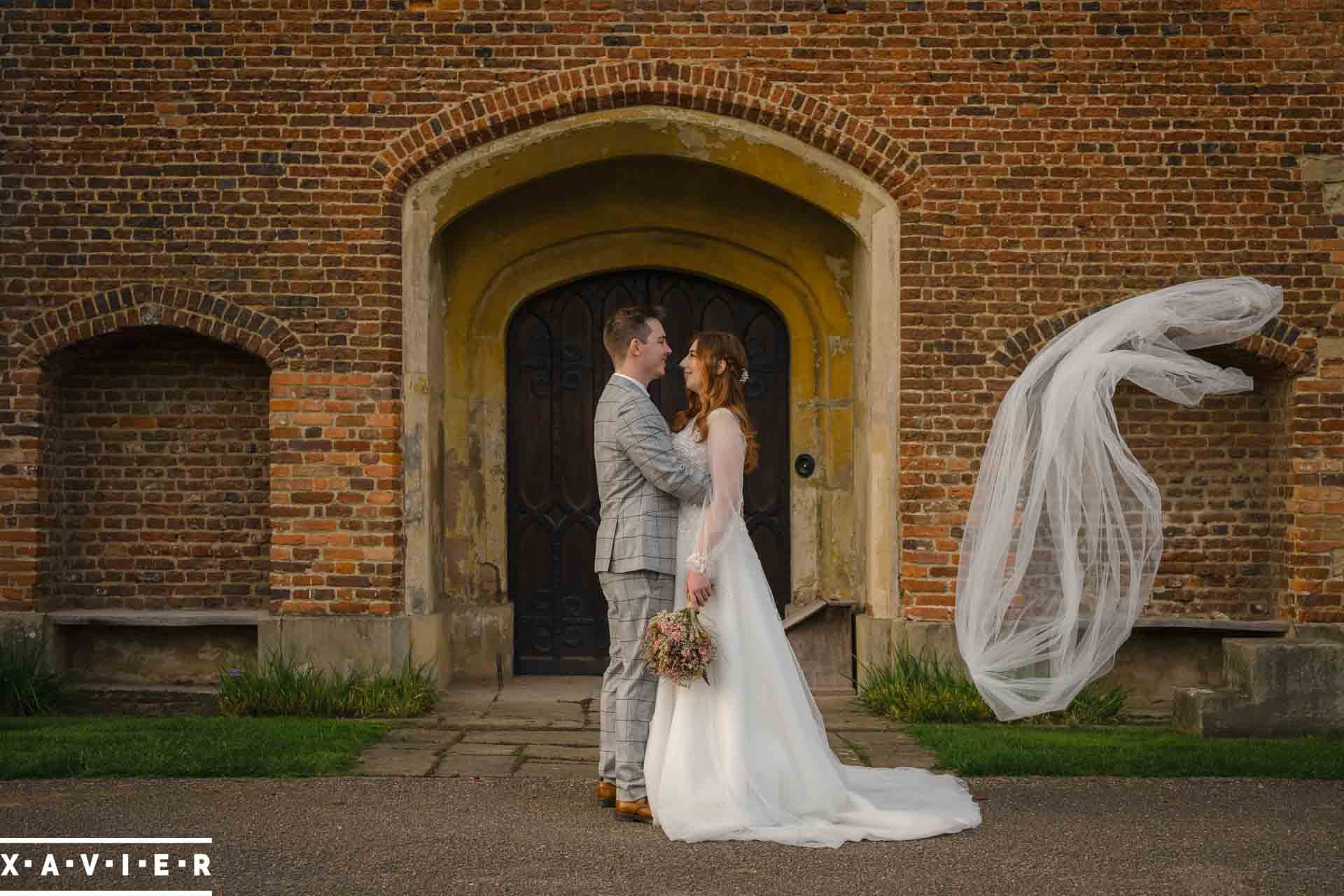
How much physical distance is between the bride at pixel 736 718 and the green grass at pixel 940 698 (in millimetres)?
2450

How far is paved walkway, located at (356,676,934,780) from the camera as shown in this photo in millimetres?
6793

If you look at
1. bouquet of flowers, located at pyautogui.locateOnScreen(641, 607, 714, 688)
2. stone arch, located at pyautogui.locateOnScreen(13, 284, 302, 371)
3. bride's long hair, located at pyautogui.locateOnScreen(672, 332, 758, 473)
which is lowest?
bouquet of flowers, located at pyautogui.locateOnScreen(641, 607, 714, 688)

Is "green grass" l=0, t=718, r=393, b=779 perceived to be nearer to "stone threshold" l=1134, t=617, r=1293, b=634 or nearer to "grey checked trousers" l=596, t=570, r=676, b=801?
"grey checked trousers" l=596, t=570, r=676, b=801

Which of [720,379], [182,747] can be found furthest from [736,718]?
[182,747]

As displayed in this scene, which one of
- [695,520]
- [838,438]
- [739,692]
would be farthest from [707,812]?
[838,438]

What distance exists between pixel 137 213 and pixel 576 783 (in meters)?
4.69

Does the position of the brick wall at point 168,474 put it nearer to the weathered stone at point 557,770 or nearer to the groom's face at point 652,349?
the weathered stone at point 557,770

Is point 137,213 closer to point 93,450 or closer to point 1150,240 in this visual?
point 93,450

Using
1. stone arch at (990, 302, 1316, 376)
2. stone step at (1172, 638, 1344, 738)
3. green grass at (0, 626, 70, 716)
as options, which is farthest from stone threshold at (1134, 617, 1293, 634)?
green grass at (0, 626, 70, 716)

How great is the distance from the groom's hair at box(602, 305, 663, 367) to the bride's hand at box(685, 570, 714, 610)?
91 centimetres

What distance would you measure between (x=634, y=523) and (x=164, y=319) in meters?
4.27

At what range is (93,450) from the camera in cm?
919

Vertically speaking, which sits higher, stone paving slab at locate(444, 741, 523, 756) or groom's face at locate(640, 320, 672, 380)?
groom's face at locate(640, 320, 672, 380)

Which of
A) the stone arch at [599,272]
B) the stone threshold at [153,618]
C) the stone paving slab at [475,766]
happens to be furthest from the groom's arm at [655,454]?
the stone threshold at [153,618]
